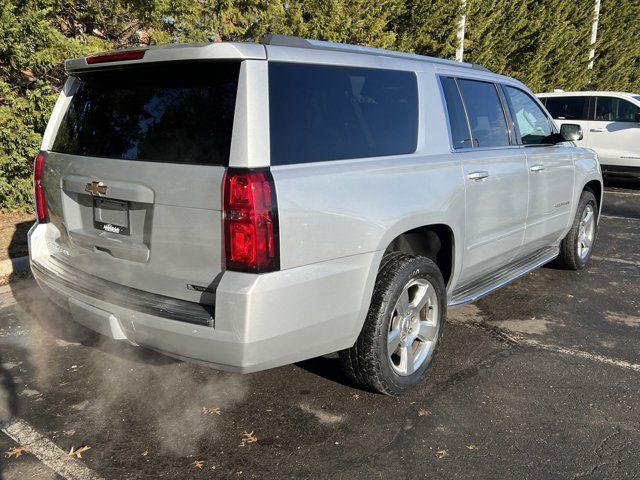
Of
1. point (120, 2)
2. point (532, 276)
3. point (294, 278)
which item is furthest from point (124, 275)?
point (120, 2)

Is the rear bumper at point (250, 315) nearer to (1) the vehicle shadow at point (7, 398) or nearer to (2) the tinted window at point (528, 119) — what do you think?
(1) the vehicle shadow at point (7, 398)

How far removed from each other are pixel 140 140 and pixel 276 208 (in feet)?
2.90

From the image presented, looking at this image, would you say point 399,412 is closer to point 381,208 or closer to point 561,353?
point 381,208

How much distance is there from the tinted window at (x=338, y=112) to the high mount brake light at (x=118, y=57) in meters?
0.71

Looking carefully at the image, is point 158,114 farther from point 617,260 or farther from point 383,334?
point 617,260

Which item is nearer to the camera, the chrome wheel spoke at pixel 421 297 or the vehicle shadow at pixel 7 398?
the vehicle shadow at pixel 7 398

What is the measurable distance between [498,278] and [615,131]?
8461 mm

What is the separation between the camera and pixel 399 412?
128 inches

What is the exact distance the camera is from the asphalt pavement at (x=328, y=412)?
109 inches

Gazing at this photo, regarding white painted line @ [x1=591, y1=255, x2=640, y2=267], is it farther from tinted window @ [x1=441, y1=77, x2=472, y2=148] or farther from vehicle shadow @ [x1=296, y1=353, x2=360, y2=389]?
vehicle shadow @ [x1=296, y1=353, x2=360, y2=389]

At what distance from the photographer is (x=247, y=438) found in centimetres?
300

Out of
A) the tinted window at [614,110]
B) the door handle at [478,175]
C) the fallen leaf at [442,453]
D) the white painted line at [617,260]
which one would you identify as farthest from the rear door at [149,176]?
the tinted window at [614,110]

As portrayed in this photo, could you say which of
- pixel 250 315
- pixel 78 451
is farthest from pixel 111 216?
pixel 78 451

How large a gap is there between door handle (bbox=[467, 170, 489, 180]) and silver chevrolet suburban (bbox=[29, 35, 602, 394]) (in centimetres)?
1
